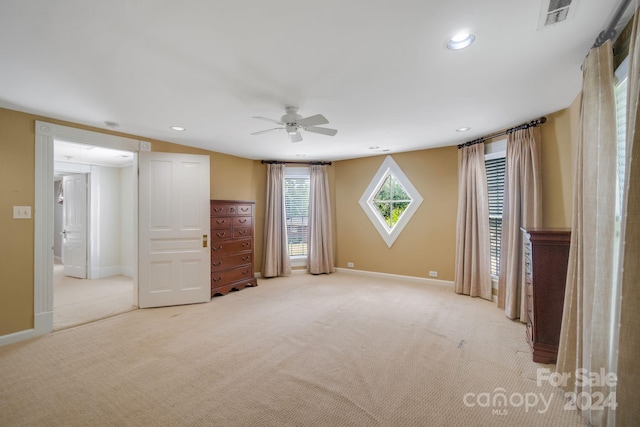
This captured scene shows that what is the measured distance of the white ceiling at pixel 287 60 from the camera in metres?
1.47

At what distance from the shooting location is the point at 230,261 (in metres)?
4.48

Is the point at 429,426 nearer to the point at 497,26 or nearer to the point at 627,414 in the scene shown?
the point at 627,414

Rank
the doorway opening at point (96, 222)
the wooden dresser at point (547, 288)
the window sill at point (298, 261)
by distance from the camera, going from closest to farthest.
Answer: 1. the wooden dresser at point (547, 288)
2. the doorway opening at point (96, 222)
3. the window sill at point (298, 261)

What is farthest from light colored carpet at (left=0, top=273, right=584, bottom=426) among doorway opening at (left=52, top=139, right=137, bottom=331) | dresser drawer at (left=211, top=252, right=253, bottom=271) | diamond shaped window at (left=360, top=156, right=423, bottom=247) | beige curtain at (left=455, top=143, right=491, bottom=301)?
doorway opening at (left=52, top=139, right=137, bottom=331)

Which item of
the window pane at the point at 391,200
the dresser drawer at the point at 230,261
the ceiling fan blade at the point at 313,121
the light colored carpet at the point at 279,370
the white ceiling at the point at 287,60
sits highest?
the white ceiling at the point at 287,60

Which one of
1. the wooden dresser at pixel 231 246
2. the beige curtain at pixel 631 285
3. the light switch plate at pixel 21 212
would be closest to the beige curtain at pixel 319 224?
the wooden dresser at pixel 231 246

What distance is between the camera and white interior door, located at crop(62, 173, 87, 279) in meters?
5.43

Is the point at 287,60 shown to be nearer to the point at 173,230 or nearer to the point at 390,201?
the point at 173,230

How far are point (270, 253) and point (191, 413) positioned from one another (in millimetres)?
3707

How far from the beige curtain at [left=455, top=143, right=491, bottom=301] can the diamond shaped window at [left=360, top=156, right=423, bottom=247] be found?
87cm

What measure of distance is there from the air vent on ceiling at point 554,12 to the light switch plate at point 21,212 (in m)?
4.72

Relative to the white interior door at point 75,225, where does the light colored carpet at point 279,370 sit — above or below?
below

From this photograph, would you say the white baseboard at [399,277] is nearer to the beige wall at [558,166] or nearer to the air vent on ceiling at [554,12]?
the beige wall at [558,166]

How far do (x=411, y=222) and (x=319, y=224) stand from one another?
184 centimetres
